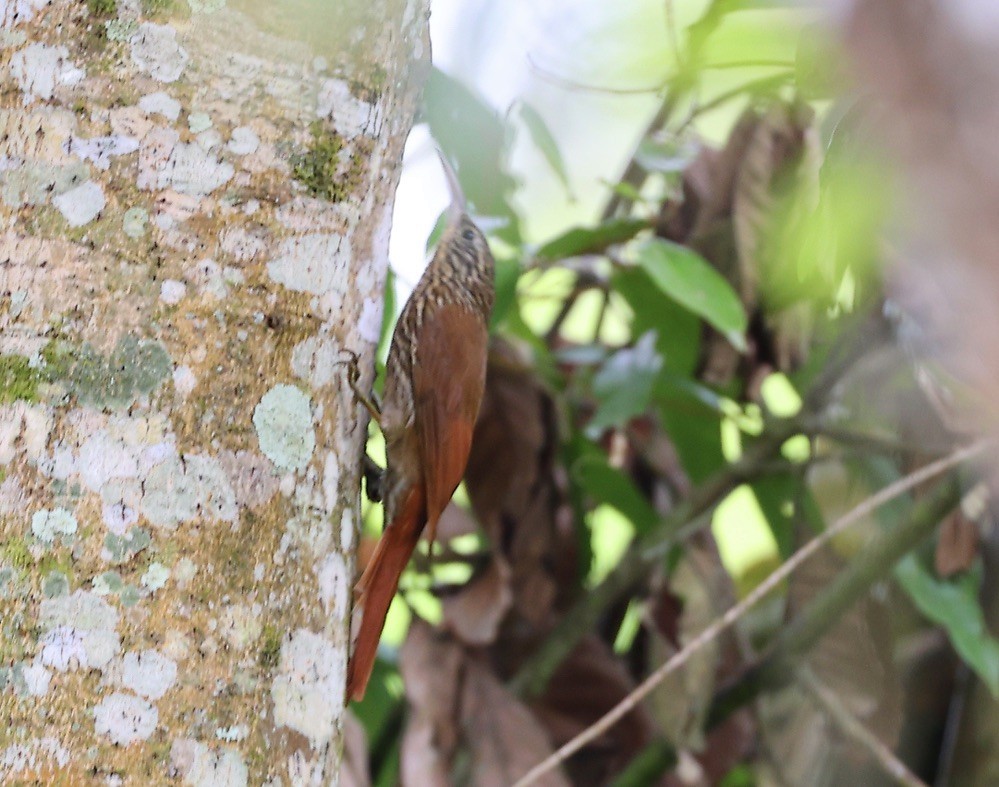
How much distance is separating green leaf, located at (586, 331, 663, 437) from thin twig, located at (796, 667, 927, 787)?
25.8 inches

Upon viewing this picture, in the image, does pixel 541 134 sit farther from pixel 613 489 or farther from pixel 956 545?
pixel 956 545

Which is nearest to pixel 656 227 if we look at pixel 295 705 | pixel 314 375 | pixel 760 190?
pixel 760 190

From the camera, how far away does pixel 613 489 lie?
2.54m

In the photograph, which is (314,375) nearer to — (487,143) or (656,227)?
(487,143)

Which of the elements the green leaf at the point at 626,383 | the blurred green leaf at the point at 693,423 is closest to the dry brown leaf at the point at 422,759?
the green leaf at the point at 626,383

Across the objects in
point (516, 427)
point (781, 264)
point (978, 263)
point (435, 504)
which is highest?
point (978, 263)

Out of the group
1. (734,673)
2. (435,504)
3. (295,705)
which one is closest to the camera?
(295,705)

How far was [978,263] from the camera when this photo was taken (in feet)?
1.09

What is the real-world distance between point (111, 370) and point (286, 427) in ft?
0.63

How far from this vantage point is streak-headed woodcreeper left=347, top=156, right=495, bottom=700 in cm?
174

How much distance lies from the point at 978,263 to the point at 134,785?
87cm

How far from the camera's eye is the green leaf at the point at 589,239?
7.19 ft

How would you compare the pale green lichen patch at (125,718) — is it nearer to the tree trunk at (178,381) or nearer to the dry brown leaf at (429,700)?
the tree trunk at (178,381)

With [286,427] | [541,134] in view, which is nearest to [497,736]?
[541,134]
